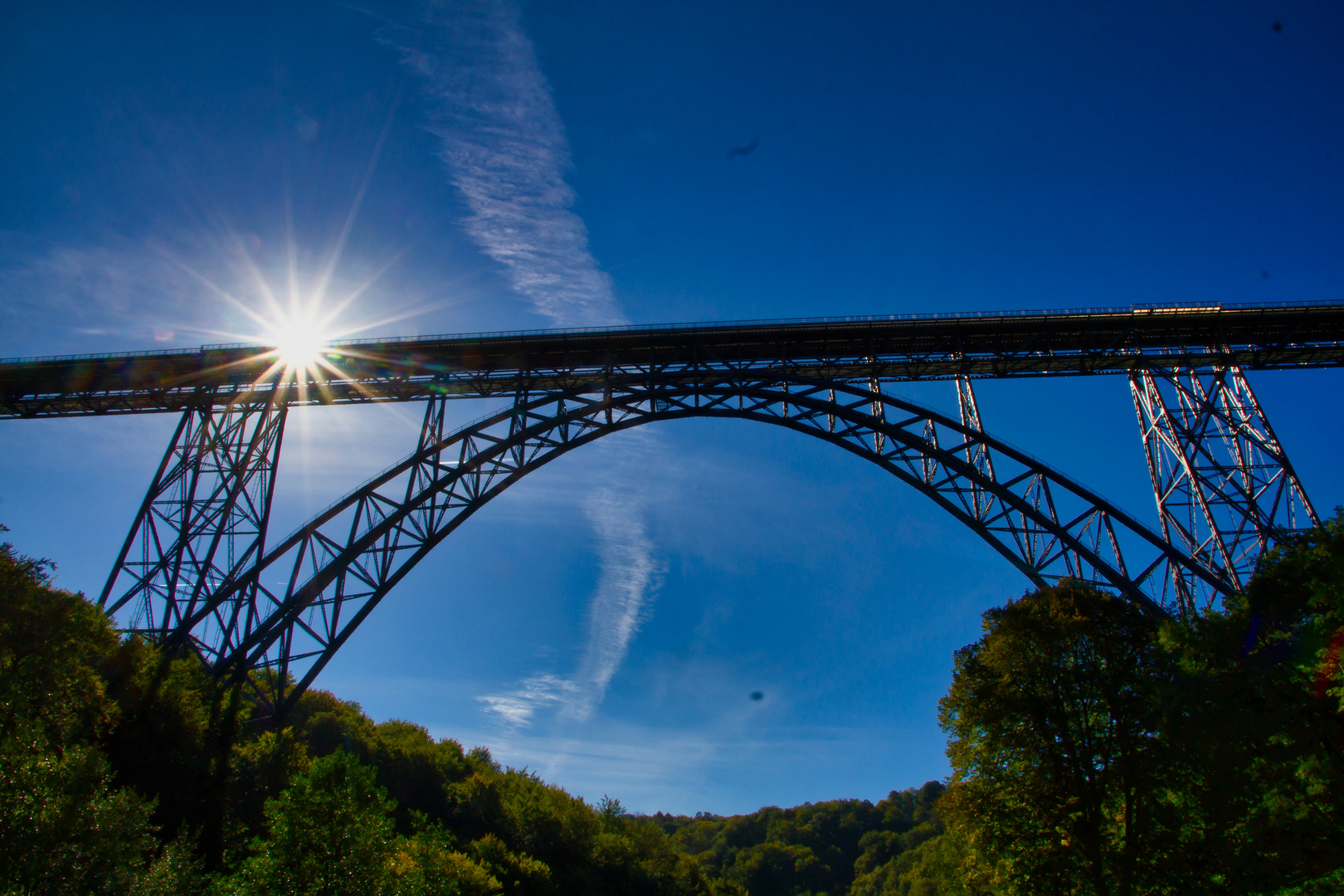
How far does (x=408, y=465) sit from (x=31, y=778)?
1165 cm

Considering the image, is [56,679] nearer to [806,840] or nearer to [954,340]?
[954,340]

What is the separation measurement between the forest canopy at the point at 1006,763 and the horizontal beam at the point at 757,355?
29.8ft

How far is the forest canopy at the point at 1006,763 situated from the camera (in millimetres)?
13445

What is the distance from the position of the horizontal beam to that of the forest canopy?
29.8ft

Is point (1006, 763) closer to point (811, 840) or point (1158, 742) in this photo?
point (1158, 742)

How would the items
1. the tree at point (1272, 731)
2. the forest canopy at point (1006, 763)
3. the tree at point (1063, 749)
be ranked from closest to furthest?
the tree at point (1272, 731) < the forest canopy at point (1006, 763) < the tree at point (1063, 749)

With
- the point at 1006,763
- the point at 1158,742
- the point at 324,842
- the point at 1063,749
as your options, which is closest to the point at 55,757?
the point at 324,842

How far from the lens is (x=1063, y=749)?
55.6 feet

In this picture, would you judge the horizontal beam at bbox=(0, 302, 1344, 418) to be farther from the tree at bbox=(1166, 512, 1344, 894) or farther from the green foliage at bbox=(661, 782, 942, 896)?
the green foliage at bbox=(661, 782, 942, 896)

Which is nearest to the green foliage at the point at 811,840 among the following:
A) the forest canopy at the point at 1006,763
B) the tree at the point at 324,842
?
the forest canopy at the point at 1006,763

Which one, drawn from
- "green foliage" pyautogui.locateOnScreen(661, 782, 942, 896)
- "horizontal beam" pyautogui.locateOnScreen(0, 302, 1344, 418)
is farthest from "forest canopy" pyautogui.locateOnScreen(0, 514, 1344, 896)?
"green foliage" pyautogui.locateOnScreen(661, 782, 942, 896)

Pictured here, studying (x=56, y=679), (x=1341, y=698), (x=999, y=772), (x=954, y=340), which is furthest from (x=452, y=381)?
(x=1341, y=698)

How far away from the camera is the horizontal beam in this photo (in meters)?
23.7

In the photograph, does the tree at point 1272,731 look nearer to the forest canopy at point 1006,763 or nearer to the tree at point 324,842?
the forest canopy at point 1006,763
